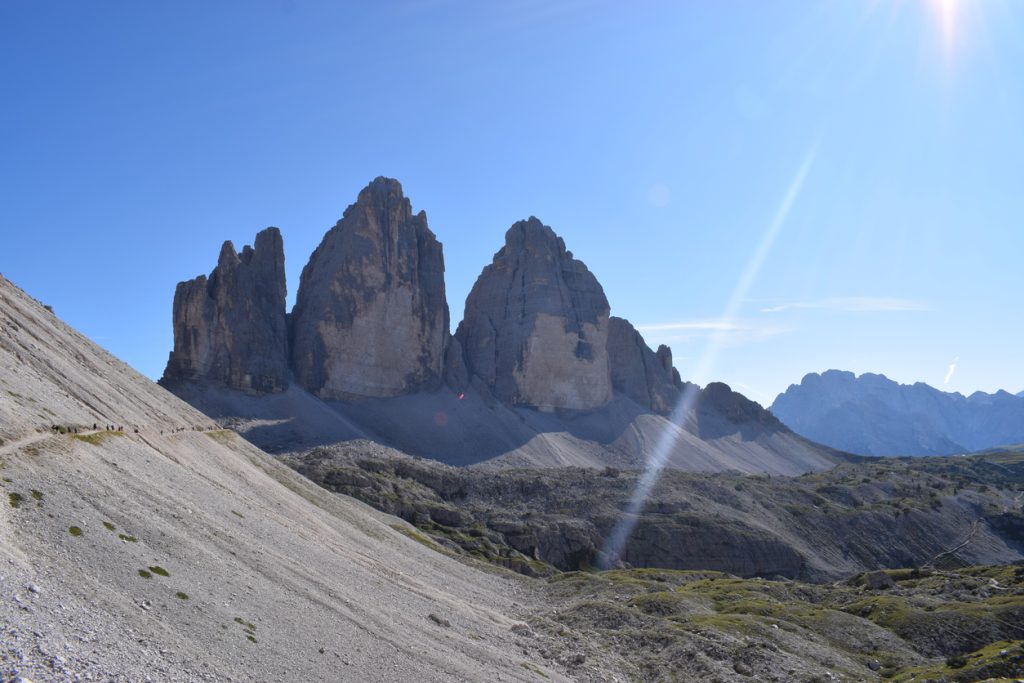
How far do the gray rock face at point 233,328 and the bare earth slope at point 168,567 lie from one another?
86.1 m

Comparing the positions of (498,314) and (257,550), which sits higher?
(498,314)

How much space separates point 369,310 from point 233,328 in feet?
95.8

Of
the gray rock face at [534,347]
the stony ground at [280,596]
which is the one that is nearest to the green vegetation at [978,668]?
the stony ground at [280,596]

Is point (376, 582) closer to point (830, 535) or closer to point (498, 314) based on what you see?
point (830, 535)

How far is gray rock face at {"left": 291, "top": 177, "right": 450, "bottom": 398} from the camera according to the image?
155875 millimetres

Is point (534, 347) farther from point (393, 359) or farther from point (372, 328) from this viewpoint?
point (372, 328)

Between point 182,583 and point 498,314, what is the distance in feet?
561

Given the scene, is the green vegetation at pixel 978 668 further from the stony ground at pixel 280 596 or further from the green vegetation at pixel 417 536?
the green vegetation at pixel 417 536

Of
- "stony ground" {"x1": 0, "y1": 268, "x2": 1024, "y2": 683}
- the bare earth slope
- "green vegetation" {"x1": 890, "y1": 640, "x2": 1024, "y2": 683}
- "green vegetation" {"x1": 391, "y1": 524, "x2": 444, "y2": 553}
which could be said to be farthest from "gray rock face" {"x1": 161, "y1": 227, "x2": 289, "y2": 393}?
"green vegetation" {"x1": 890, "y1": 640, "x2": 1024, "y2": 683}

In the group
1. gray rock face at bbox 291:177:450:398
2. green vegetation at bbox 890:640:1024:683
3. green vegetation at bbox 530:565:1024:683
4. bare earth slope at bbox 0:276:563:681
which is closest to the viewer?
bare earth slope at bbox 0:276:563:681

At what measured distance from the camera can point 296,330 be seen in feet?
525

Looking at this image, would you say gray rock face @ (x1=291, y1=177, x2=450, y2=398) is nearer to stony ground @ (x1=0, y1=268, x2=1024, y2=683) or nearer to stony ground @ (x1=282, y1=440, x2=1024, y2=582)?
stony ground @ (x1=282, y1=440, x2=1024, y2=582)

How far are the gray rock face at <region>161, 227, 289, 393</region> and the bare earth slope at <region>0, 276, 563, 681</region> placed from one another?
86106mm

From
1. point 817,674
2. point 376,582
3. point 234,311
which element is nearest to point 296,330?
point 234,311
